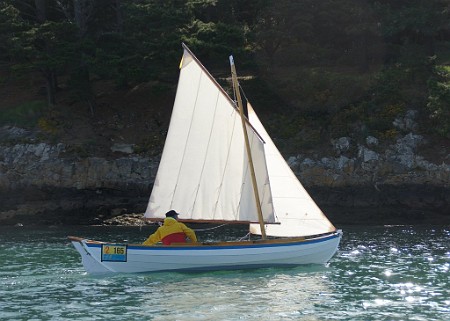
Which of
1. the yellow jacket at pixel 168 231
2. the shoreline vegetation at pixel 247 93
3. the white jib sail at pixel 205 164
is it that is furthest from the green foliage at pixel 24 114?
the yellow jacket at pixel 168 231

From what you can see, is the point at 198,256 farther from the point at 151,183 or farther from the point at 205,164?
the point at 151,183

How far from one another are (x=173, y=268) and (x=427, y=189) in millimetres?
19122

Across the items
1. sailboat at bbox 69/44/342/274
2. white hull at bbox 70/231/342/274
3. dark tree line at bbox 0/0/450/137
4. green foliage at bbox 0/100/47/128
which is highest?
dark tree line at bbox 0/0/450/137

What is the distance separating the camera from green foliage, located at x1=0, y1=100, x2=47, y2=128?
150 ft

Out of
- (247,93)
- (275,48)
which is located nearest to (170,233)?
(247,93)

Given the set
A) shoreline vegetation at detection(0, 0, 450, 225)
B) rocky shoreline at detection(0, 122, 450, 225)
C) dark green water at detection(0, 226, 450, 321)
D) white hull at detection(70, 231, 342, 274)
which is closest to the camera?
dark green water at detection(0, 226, 450, 321)

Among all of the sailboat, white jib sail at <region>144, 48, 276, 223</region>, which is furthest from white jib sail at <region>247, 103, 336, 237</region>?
white jib sail at <region>144, 48, 276, 223</region>

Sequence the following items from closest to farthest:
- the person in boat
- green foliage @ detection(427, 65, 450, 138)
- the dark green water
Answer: the dark green water → the person in boat → green foliage @ detection(427, 65, 450, 138)

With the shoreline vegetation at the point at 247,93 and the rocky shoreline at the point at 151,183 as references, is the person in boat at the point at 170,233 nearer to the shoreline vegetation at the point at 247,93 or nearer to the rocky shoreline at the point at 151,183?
the rocky shoreline at the point at 151,183

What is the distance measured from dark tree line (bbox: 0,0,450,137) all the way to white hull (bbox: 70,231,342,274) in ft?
63.0

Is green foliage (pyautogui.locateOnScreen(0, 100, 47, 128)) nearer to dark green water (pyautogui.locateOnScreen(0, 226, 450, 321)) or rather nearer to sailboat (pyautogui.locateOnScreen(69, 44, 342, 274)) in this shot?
dark green water (pyautogui.locateOnScreen(0, 226, 450, 321))

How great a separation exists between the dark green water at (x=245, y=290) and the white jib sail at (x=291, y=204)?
1.30 metres

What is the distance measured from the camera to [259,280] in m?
21.6

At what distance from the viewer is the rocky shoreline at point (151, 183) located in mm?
37719
